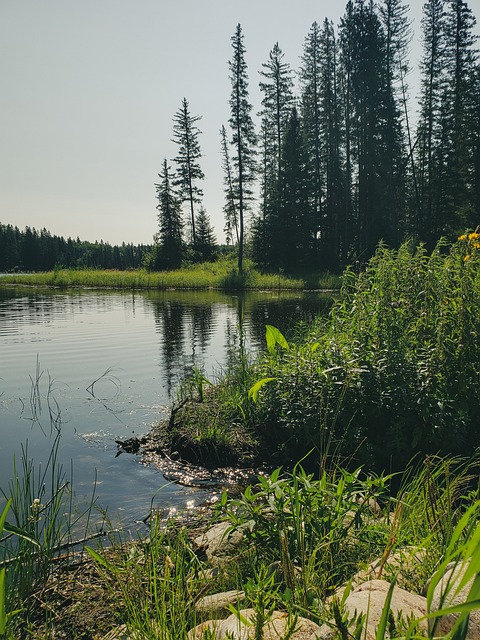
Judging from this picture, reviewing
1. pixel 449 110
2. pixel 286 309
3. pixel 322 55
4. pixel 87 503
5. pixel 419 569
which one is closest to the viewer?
pixel 419 569

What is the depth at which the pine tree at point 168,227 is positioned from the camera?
5178cm

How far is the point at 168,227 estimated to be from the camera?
52812 mm

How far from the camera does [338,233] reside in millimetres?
42469

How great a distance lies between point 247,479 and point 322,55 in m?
43.1

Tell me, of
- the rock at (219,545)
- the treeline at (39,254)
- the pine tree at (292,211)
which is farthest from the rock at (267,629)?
the treeline at (39,254)

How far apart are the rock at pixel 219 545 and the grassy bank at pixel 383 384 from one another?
132cm

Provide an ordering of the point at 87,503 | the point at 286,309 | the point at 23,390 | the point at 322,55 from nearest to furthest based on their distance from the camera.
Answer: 1. the point at 87,503
2. the point at 23,390
3. the point at 286,309
4. the point at 322,55

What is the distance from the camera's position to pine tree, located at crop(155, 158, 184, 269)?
5178 centimetres

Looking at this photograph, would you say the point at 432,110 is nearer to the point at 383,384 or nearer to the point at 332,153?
the point at 332,153

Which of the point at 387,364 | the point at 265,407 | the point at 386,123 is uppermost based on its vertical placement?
the point at 386,123

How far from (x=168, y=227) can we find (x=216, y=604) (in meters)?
51.9

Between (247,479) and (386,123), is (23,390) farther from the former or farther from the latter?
(386,123)

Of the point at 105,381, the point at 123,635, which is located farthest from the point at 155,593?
the point at 105,381

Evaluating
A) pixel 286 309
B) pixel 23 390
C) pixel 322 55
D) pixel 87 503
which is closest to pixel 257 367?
pixel 87 503
